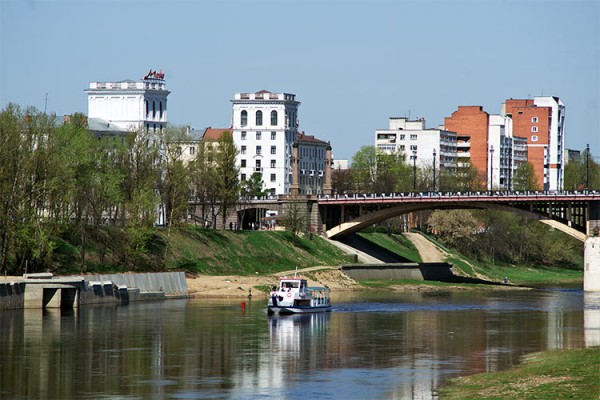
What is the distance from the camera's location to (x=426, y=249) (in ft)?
627

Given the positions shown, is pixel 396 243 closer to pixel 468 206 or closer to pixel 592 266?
pixel 468 206

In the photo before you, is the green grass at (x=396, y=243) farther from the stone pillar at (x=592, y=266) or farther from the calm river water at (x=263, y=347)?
the calm river water at (x=263, y=347)

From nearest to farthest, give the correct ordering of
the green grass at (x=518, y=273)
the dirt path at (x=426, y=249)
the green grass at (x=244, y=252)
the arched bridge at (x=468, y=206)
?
the green grass at (x=244, y=252) < the arched bridge at (x=468, y=206) < the green grass at (x=518, y=273) < the dirt path at (x=426, y=249)

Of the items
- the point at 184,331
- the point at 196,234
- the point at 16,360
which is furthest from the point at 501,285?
the point at 16,360

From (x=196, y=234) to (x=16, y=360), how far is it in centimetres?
8330

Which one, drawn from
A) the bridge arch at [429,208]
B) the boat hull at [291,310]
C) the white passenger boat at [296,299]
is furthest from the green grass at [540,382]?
the bridge arch at [429,208]

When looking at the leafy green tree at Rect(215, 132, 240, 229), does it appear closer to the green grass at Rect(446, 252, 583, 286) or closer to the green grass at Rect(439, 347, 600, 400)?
the green grass at Rect(446, 252, 583, 286)

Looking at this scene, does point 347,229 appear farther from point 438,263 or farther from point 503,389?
point 503,389

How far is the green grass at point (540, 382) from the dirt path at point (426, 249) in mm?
116943

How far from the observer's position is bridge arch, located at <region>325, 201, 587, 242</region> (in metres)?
161

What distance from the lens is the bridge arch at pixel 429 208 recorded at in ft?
529

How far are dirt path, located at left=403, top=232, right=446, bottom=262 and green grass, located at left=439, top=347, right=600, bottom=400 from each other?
117m

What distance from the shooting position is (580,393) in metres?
52.7

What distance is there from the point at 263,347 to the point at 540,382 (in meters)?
24.7
